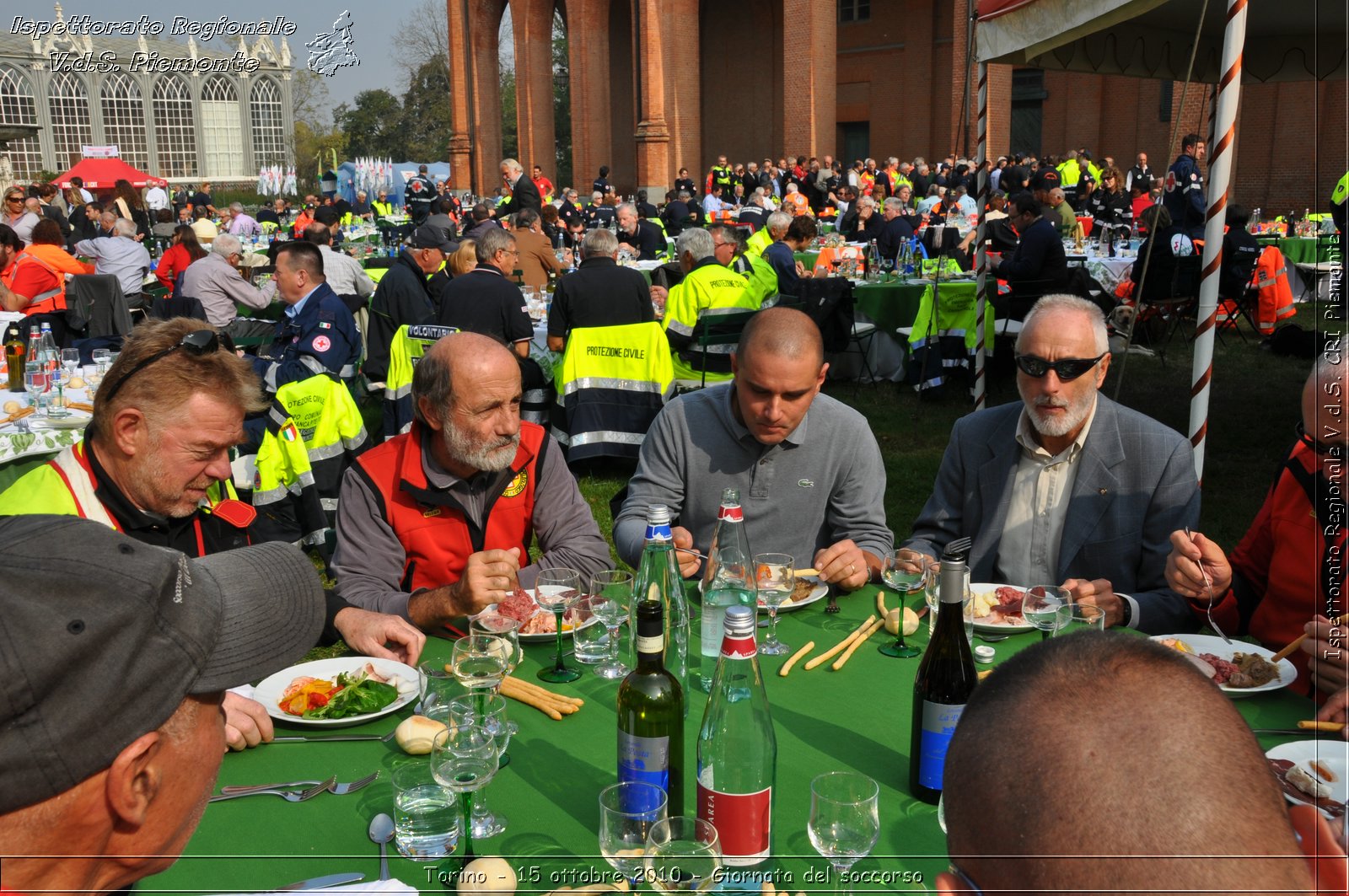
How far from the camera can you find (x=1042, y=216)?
994 cm

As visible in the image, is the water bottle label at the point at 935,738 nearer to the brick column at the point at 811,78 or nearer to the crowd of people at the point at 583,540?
the crowd of people at the point at 583,540

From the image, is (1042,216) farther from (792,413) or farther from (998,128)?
(998,128)

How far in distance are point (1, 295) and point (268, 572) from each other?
10263mm

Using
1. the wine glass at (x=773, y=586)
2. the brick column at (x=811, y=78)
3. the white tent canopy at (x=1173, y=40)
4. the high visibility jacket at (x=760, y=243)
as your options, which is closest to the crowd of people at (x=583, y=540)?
the wine glass at (x=773, y=586)

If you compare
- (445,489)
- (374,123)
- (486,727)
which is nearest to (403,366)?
(445,489)

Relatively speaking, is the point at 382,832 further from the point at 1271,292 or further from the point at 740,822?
the point at 1271,292

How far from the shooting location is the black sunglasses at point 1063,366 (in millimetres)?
3215

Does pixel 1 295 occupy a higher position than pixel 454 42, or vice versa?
pixel 454 42

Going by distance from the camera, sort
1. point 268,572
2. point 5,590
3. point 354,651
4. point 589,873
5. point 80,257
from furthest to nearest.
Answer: point 80,257
point 354,651
point 589,873
point 268,572
point 5,590

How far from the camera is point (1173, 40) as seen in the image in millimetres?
8875

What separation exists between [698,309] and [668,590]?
6442 millimetres

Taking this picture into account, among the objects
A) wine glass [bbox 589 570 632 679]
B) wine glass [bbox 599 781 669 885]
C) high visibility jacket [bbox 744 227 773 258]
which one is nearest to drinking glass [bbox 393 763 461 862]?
wine glass [bbox 599 781 669 885]

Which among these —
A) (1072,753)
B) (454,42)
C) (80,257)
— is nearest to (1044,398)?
(1072,753)

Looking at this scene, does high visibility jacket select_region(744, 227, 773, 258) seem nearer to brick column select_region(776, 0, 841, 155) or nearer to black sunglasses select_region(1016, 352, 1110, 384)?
black sunglasses select_region(1016, 352, 1110, 384)
